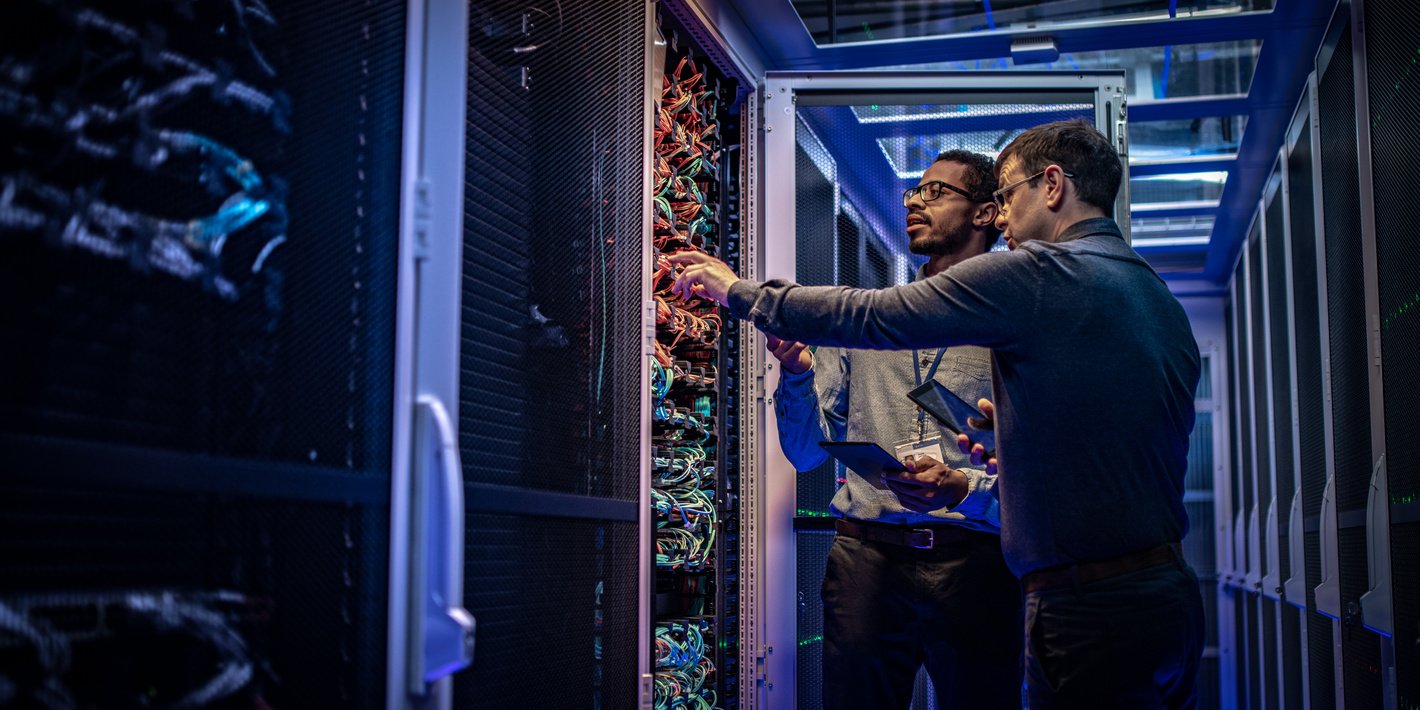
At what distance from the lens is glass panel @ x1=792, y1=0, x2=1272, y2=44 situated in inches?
152

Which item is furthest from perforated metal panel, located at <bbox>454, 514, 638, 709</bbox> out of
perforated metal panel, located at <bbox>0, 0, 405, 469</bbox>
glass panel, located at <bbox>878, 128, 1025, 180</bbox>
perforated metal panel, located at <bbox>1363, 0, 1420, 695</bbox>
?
perforated metal panel, located at <bbox>1363, 0, 1420, 695</bbox>

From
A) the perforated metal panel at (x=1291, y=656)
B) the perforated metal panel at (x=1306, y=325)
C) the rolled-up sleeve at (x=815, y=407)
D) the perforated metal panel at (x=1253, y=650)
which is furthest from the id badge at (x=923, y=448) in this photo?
the perforated metal panel at (x=1253, y=650)

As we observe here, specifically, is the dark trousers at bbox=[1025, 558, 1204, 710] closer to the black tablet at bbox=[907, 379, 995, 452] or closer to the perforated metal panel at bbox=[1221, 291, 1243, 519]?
the black tablet at bbox=[907, 379, 995, 452]

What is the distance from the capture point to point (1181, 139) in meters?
6.18

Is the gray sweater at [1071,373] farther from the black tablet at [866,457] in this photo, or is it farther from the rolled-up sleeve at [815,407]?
the rolled-up sleeve at [815,407]

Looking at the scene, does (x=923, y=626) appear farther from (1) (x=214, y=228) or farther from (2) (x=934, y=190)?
(1) (x=214, y=228)

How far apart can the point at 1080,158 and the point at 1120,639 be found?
3.19ft

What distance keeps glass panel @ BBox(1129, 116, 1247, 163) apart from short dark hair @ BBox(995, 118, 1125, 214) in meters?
3.75

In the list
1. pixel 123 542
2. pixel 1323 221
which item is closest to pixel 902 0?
pixel 1323 221

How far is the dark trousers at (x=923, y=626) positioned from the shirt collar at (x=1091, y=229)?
86cm

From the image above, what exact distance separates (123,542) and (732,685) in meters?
2.39

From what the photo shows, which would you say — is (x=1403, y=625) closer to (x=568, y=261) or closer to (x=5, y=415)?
(x=568, y=261)

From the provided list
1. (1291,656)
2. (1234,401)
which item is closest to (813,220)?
(1291,656)

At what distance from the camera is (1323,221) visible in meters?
4.00
